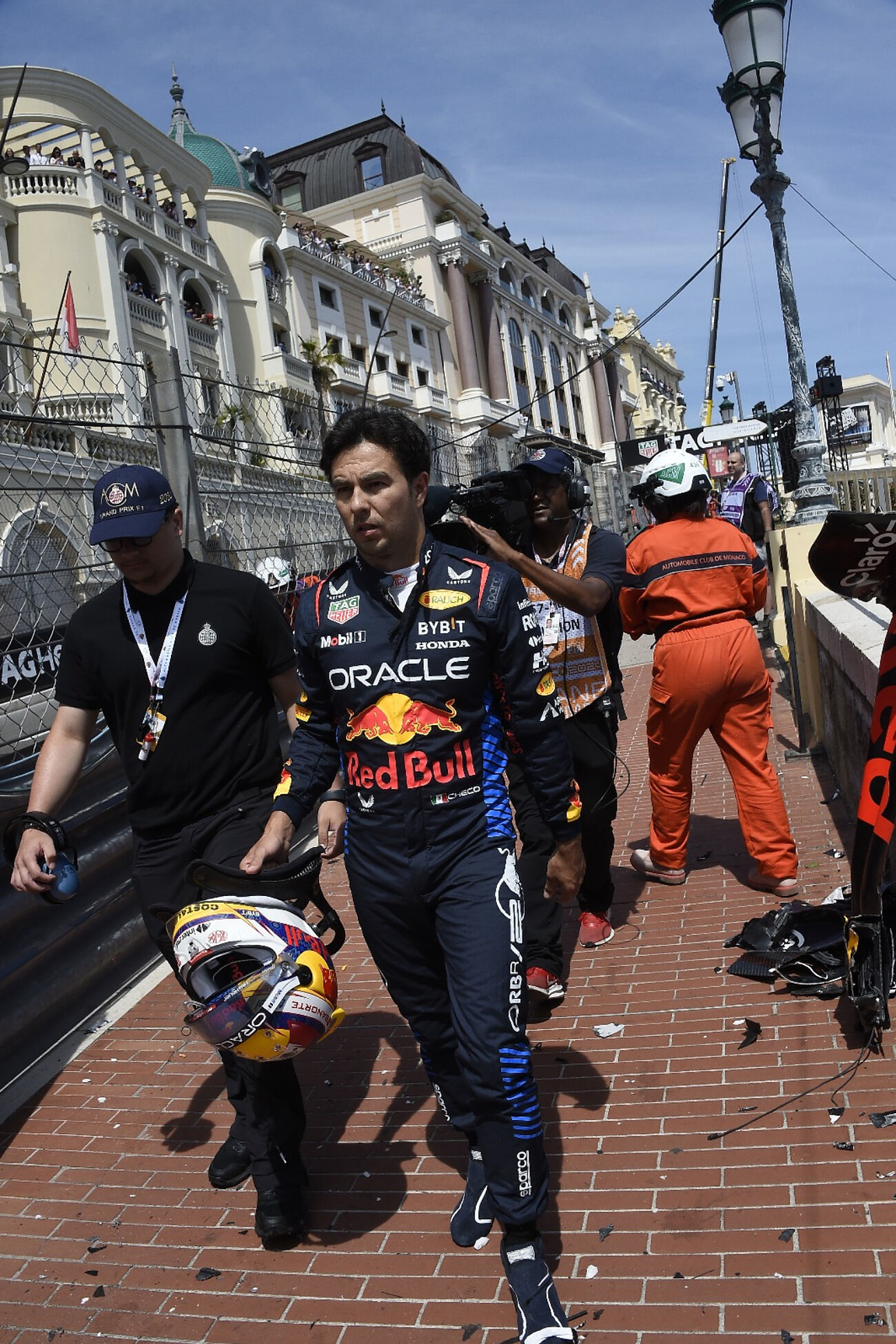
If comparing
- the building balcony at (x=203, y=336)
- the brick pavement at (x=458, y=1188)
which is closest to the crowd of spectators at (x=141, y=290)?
the building balcony at (x=203, y=336)

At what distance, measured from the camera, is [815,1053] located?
3721 millimetres

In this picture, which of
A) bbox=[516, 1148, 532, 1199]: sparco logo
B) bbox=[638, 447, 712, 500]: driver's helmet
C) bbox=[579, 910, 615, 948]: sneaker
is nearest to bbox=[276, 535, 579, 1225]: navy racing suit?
bbox=[516, 1148, 532, 1199]: sparco logo

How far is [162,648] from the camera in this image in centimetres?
353

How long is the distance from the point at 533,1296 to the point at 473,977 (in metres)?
0.73

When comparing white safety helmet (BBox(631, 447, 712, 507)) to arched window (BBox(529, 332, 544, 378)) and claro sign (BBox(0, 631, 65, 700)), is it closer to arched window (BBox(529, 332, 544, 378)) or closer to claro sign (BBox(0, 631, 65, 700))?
claro sign (BBox(0, 631, 65, 700))

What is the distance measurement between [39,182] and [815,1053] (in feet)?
91.9

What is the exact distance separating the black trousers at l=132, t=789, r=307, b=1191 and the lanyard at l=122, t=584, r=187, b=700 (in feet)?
1.49

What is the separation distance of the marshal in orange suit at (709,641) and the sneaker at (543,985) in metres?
1.42

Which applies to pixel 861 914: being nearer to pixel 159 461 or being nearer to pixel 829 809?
pixel 829 809

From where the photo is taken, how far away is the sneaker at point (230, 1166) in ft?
11.8

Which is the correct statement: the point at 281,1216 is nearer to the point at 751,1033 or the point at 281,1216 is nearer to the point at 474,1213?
the point at 474,1213

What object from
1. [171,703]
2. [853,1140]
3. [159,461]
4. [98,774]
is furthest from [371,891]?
[159,461]

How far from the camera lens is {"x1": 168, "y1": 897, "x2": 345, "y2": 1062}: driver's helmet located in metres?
2.84

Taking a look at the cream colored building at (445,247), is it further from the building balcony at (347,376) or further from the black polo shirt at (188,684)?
the black polo shirt at (188,684)
